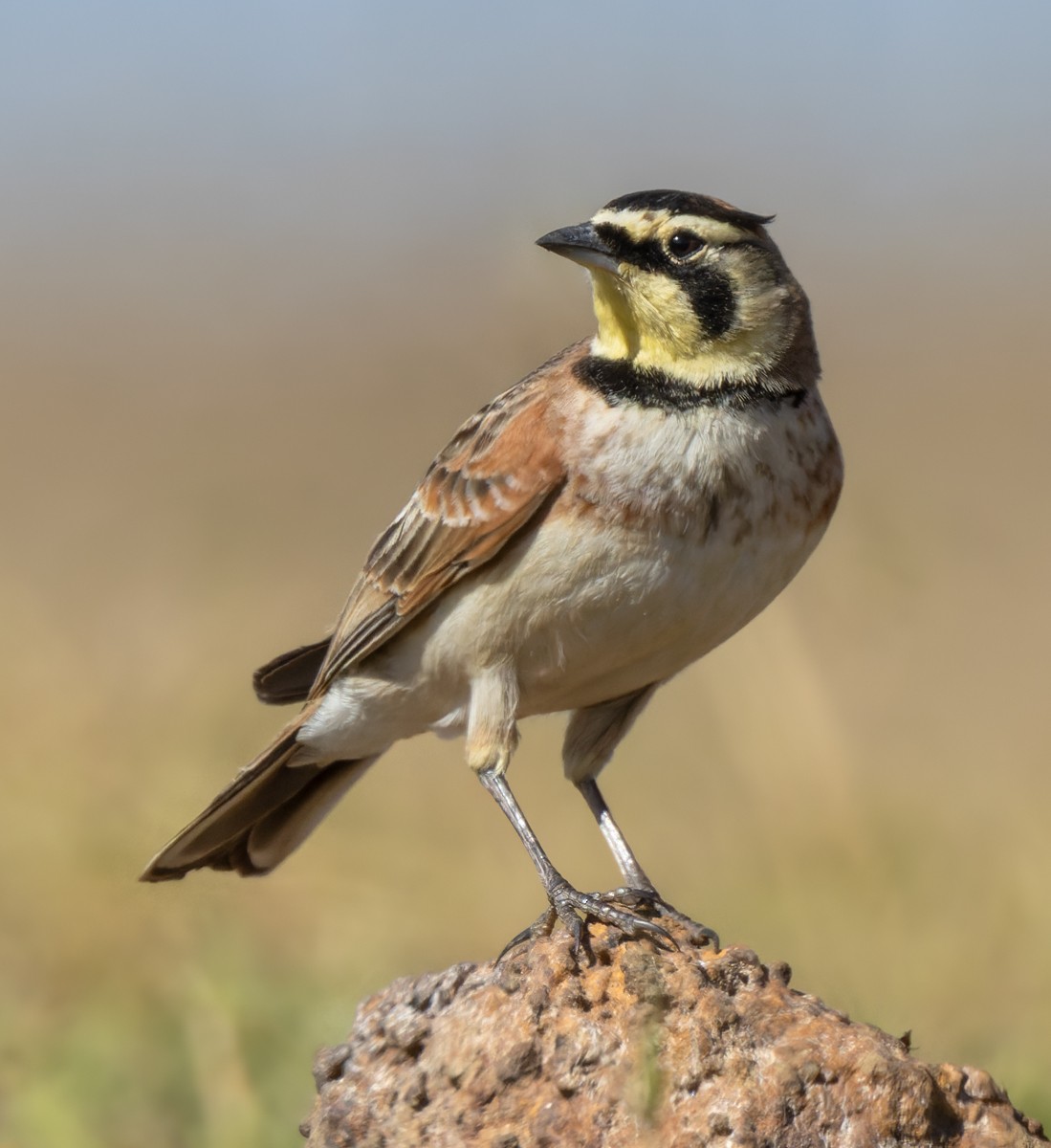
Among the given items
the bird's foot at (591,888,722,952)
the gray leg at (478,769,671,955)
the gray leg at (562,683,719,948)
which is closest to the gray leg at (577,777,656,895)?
the gray leg at (562,683,719,948)

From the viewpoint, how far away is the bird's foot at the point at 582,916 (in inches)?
165

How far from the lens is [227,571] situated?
8.55 meters

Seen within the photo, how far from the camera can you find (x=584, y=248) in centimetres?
476

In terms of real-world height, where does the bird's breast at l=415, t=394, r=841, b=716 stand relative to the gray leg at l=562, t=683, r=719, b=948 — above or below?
above

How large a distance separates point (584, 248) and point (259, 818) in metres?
2.13

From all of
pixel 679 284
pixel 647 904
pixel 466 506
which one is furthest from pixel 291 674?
pixel 679 284

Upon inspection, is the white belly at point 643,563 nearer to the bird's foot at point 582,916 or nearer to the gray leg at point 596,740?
the gray leg at point 596,740

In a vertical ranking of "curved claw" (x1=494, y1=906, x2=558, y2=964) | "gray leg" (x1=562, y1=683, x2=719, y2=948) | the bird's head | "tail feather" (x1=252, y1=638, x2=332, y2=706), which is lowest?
"curved claw" (x1=494, y1=906, x2=558, y2=964)

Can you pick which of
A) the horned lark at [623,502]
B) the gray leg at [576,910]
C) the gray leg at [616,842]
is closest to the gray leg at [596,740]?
the gray leg at [616,842]

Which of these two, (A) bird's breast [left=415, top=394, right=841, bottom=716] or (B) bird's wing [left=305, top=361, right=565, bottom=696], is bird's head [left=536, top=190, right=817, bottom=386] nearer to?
(A) bird's breast [left=415, top=394, right=841, bottom=716]

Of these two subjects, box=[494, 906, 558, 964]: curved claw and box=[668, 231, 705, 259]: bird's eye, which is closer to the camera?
box=[494, 906, 558, 964]: curved claw

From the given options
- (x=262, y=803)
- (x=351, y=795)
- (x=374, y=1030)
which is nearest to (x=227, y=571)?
(x=351, y=795)

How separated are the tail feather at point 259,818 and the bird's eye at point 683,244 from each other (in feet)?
6.36

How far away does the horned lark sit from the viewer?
182 inches
